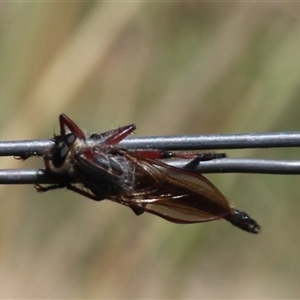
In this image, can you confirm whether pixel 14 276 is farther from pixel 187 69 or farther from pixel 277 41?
pixel 277 41

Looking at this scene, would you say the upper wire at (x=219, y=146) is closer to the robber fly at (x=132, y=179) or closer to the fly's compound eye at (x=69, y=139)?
the robber fly at (x=132, y=179)

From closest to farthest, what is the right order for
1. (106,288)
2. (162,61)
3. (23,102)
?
(106,288) → (23,102) → (162,61)

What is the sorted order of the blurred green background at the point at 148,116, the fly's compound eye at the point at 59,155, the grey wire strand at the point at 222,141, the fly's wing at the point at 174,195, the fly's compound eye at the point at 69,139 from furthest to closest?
the blurred green background at the point at 148,116 < the fly's compound eye at the point at 69,139 < the fly's compound eye at the point at 59,155 < the fly's wing at the point at 174,195 < the grey wire strand at the point at 222,141

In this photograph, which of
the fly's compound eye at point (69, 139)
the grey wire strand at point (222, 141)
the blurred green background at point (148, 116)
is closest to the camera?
the grey wire strand at point (222, 141)

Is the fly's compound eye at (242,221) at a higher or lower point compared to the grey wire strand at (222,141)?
lower

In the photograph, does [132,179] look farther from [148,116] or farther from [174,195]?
[148,116]

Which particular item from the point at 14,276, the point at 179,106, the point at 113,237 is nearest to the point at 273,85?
the point at 179,106

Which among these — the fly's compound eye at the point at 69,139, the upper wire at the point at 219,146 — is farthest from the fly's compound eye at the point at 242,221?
the fly's compound eye at the point at 69,139

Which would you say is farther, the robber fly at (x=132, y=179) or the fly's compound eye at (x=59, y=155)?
the fly's compound eye at (x=59, y=155)

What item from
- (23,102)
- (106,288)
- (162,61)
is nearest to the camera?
(106,288)
